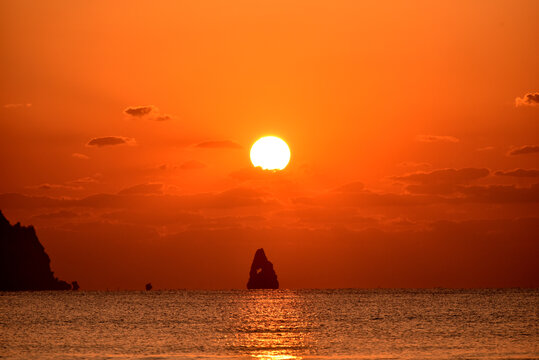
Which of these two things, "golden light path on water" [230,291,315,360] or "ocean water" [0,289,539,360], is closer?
"ocean water" [0,289,539,360]

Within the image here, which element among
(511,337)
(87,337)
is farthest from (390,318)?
(87,337)

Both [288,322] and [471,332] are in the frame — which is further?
[288,322]

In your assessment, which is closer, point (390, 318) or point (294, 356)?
point (294, 356)

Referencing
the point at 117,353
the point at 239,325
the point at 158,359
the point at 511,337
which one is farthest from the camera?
the point at 239,325

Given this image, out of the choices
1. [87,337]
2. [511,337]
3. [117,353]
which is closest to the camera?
[117,353]

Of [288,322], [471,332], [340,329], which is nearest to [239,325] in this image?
[288,322]

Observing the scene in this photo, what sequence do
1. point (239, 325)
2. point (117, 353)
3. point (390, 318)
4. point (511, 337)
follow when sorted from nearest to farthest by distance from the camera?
1. point (117, 353)
2. point (511, 337)
3. point (239, 325)
4. point (390, 318)

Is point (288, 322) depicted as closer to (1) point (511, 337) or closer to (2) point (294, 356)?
(1) point (511, 337)

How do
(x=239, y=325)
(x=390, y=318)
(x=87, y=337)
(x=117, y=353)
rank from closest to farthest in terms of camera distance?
(x=117, y=353) < (x=87, y=337) < (x=239, y=325) < (x=390, y=318)

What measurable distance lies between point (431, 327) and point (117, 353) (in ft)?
185

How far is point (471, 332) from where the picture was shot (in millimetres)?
111812

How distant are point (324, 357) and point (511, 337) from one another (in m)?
32.9

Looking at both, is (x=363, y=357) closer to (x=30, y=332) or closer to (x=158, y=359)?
(x=158, y=359)

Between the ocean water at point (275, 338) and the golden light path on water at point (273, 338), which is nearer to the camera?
the ocean water at point (275, 338)
